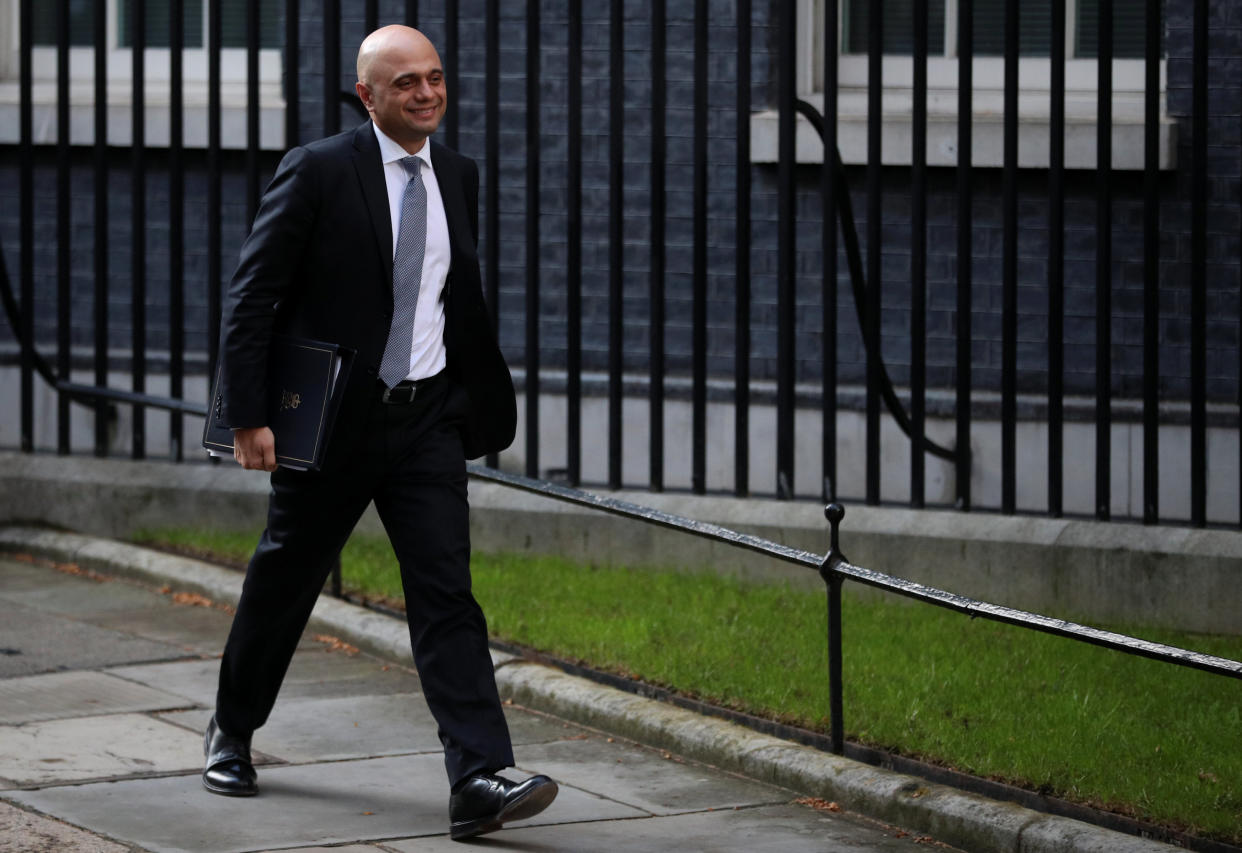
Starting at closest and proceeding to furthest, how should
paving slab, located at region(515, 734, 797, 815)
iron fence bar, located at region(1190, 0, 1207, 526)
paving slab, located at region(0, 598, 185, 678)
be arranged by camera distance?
paving slab, located at region(515, 734, 797, 815), paving slab, located at region(0, 598, 185, 678), iron fence bar, located at region(1190, 0, 1207, 526)

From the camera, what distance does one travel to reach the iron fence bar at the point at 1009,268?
724cm

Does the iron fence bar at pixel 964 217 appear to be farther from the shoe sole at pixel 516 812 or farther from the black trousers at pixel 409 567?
the shoe sole at pixel 516 812

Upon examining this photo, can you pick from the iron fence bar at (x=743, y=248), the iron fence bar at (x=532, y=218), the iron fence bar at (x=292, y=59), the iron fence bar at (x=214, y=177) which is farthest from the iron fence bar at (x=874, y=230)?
the iron fence bar at (x=214, y=177)

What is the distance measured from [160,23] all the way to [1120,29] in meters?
4.97

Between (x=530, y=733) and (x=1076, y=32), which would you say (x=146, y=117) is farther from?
(x=530, y=733)

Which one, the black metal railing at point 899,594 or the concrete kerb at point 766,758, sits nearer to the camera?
the black metal railing at point 899,594

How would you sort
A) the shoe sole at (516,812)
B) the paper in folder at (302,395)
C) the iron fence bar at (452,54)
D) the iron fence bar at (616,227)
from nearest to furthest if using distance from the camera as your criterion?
the shoe sole at (516,812)
the paper in folder at (302,395)
the iron fence bar at (616,227)
the iron fence bar at (452,54)

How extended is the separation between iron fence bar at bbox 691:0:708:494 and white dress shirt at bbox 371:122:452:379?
2766mm

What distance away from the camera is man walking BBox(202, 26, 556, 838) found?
16.0ft

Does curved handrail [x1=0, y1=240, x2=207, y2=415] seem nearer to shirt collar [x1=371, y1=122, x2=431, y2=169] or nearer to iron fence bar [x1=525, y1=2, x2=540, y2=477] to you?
iron fence bar [x1=525, y1=2, x2=540, y2=477]

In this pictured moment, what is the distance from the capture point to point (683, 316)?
9500mm

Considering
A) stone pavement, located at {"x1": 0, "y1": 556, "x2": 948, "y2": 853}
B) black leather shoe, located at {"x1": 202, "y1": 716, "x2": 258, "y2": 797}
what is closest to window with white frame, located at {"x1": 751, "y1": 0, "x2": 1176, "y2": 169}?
Answer: stone pavement, located at {"x1": 0, "y1": 556, "x2": 948, "y2": 853}

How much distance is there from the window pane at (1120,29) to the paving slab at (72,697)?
4954 millimetres

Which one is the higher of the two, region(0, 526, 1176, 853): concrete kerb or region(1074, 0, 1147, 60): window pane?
region(1074, 0, 1147, 60): window pane
